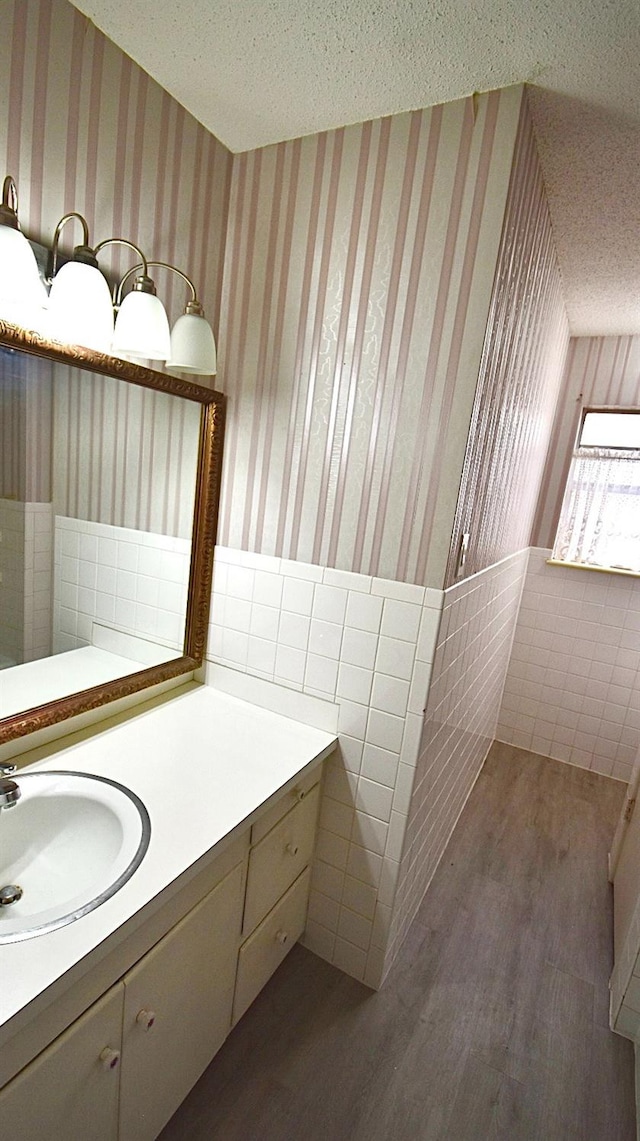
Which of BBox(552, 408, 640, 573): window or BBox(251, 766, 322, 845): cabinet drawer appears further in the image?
BBox(552, 408, 640, 573): window

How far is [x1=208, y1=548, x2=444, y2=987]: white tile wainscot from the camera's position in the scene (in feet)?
4.46

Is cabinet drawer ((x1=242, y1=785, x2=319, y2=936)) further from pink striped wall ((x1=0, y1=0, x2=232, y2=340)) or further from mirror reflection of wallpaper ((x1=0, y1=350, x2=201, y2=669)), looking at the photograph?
pink striped wall ((x1=0, y1=0, x2=232, y2=340))

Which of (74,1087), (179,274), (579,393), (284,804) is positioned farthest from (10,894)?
(579,393)

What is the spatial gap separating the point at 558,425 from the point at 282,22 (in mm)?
2440

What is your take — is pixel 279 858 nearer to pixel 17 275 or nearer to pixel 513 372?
pixel 17 275

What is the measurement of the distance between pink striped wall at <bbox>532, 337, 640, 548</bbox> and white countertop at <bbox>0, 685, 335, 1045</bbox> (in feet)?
7.30

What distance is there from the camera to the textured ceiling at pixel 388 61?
967 millimetres

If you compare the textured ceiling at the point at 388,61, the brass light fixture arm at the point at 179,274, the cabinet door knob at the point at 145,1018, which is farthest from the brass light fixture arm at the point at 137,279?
the cabinet door knob at the point at 145,1018

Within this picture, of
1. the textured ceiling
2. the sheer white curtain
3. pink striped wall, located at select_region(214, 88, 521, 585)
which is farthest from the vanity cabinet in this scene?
the sheer white curtain

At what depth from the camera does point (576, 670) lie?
2971mm

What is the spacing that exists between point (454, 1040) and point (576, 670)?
6.76ft

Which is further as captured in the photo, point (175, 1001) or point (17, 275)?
point (175, 1001)

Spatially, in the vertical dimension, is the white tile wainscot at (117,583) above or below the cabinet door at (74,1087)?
above

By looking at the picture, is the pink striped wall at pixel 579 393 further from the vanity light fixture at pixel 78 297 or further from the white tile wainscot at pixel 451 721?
the vanity light fixture at pixel 78 297
